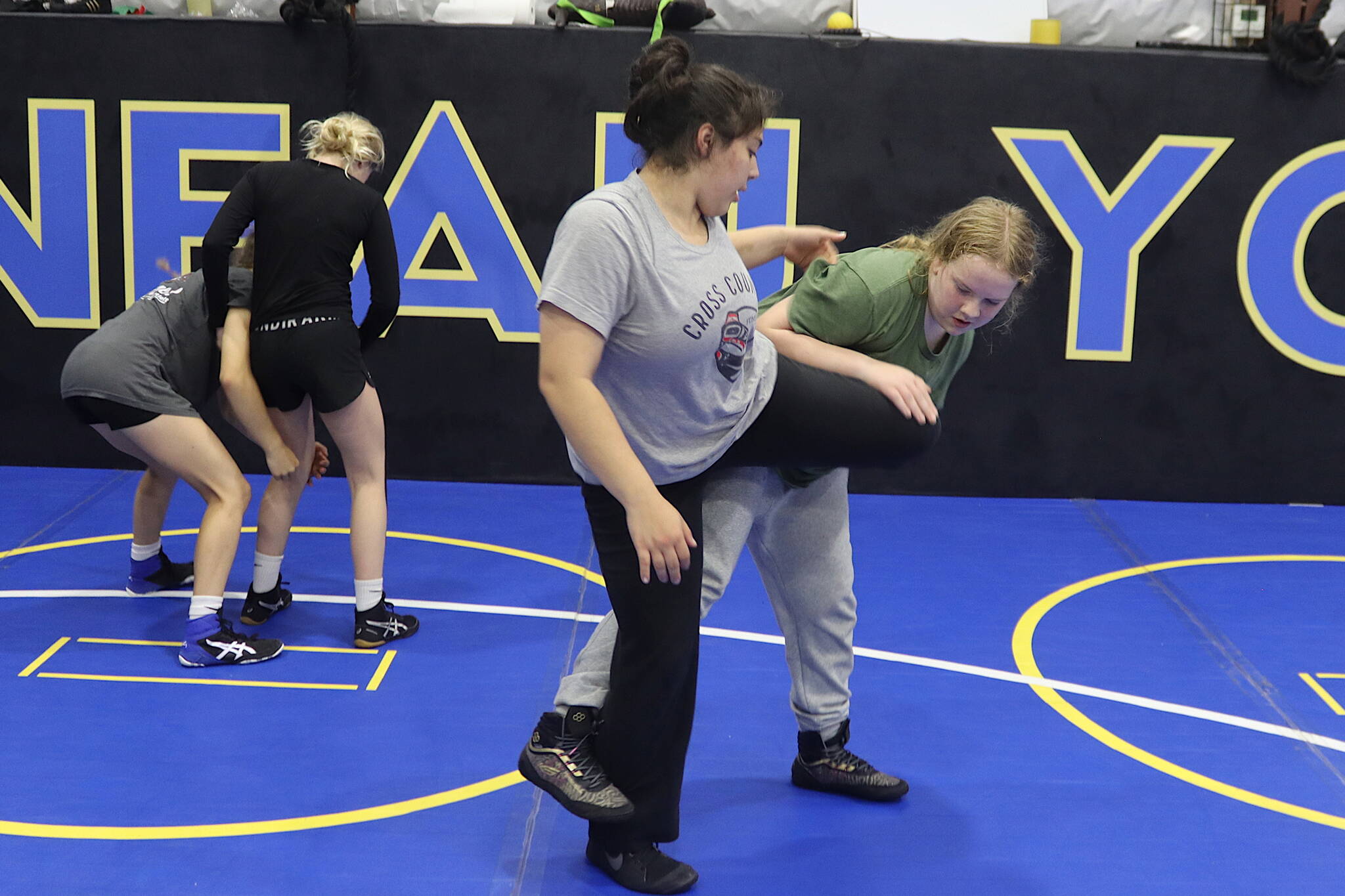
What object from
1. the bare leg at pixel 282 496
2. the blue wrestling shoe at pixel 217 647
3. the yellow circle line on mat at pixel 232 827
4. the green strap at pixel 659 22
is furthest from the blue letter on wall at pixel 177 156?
the yellow circle line on mat at pixel 232 827

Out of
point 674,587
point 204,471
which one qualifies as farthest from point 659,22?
point 674,587

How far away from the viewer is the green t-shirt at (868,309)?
300 cm

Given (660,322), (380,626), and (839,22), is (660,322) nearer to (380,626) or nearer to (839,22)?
(380,626)

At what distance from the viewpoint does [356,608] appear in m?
4.41

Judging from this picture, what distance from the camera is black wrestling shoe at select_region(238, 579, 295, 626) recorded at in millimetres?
4496

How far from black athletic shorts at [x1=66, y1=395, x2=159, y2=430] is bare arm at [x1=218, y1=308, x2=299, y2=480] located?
248mm

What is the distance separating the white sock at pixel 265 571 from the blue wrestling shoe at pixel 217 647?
283 millimetres

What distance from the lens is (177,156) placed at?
20.4 ft

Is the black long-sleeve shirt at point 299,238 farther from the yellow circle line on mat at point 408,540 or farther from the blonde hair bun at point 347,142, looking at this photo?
the yellow circle line on mat at point 408,540

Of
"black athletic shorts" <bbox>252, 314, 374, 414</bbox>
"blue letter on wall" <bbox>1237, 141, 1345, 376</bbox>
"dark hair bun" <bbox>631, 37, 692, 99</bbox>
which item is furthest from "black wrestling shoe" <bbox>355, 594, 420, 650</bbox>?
"blue letter on wall" <bbox>1237, 141, 1345, 376</bbox>

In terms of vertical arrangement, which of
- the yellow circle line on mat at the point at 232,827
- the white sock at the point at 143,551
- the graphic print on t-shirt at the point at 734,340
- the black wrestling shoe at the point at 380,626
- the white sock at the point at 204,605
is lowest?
the yellow circle line on mat at the point at 232,827

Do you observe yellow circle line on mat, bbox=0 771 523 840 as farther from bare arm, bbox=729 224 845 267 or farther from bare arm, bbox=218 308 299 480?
bare arm, bbox=729 224 845 267

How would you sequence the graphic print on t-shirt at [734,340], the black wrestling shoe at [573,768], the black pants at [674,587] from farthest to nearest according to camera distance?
the black wrestling shoe at [573,768]
the black pants at [674,587]
the graphic print on t-shirt at [734,340]

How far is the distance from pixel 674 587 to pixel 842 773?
1.00m
